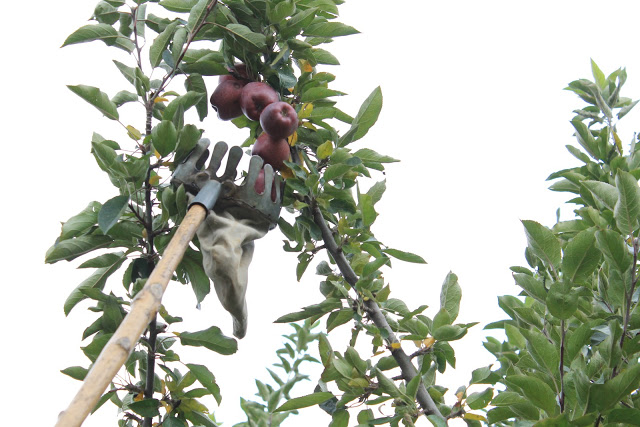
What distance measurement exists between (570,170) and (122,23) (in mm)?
1869

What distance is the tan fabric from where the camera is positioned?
1460 millimetres

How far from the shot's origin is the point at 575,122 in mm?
2764

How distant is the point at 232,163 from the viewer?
160 cm

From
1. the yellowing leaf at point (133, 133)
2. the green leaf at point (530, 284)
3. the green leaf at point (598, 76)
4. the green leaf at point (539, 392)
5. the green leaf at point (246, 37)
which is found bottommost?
the green leaf at point (539, 392)

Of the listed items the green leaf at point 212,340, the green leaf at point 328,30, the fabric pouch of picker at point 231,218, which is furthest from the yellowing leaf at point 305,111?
the green leaf at point 212,340

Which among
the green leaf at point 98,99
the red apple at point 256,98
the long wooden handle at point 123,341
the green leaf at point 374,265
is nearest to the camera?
the long wooden handle at point 123,341

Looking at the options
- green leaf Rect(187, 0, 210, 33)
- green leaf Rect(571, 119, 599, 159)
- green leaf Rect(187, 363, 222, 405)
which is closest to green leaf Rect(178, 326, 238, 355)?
green leaf Rect(187, 363, 222, 405)

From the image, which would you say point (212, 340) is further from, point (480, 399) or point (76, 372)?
point (480, 399)

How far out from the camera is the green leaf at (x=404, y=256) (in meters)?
1.93

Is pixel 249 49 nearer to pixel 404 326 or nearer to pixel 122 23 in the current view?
pixel 122 23

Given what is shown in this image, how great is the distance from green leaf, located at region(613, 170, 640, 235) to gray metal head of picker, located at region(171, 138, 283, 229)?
33.0 inches

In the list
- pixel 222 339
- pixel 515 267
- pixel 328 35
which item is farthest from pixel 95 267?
pixel 515 267

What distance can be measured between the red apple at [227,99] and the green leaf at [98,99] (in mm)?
323

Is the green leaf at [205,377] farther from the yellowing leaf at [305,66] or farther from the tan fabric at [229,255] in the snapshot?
the yellowing leaf at [305,66]
